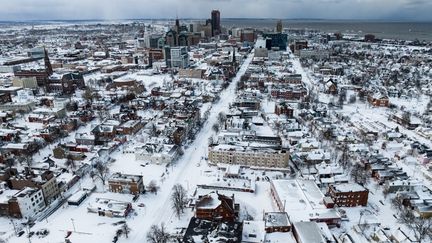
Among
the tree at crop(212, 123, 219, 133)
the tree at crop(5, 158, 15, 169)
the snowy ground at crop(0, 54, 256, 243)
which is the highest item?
the tree at crop(212, 123, 219, 133)

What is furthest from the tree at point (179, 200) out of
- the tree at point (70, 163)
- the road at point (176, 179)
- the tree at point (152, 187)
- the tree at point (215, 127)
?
the tree at point (215, 127)

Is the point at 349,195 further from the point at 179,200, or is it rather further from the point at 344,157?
the point at 179,200

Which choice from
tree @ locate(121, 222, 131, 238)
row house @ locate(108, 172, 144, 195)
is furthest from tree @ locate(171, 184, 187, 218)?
tree @ locate(121, 222, 131, 238)

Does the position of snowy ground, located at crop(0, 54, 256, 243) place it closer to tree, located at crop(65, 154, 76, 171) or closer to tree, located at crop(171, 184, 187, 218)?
tree, located at crop(171, 184, 187, 218)

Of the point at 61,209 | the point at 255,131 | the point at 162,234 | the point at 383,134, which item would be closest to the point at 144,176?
the point at 61,209

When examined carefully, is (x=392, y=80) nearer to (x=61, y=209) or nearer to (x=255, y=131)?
(x=255, y=131)
